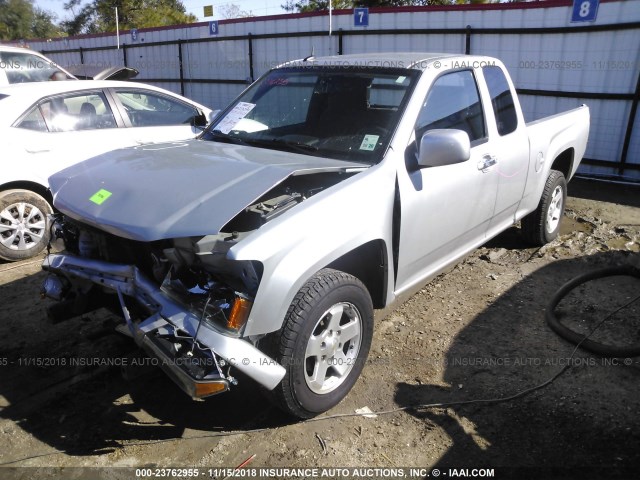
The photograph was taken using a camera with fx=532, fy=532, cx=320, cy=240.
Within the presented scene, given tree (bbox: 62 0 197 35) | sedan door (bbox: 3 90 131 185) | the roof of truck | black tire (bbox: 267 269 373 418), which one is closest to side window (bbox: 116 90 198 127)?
sedan door (bbox: 3 90 131 185)

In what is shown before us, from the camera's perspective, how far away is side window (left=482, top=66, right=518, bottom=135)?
14.2 feet

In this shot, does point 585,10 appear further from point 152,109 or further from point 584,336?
point 152,109

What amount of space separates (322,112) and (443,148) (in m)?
1.04

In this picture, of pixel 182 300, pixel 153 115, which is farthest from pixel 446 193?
pixel 153 115

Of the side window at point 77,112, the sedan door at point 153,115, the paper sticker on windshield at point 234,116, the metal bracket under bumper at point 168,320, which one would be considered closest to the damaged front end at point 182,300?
the metal bracket under bumper at point 168,320

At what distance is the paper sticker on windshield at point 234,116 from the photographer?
4098 mm

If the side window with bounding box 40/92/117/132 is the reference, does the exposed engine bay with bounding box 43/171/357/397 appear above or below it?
below

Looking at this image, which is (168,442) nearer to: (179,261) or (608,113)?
(179,261)

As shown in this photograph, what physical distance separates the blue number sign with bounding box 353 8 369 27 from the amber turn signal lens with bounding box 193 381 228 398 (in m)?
9.23

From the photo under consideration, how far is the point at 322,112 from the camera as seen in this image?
378 centimetres

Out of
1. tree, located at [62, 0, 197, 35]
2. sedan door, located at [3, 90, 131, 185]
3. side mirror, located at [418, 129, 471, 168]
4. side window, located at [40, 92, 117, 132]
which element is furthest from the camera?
tree, located at [62, 0, 197, 35]

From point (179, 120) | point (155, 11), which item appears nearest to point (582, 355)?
point (179, 120)

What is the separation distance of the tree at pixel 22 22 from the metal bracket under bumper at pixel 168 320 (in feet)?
168

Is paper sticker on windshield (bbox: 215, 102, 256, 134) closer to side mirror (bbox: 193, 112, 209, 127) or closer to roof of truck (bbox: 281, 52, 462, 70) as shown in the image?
roof of truck (bbox: 281, 52, 462, 70)
